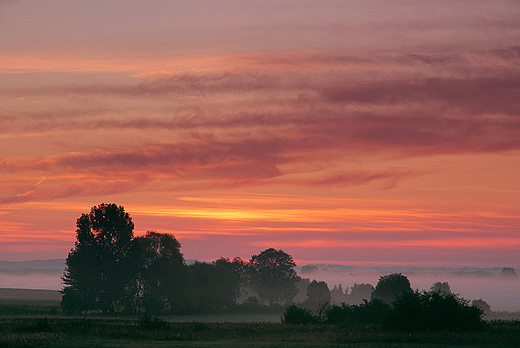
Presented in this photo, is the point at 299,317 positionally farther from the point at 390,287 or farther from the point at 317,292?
the point at 317,292

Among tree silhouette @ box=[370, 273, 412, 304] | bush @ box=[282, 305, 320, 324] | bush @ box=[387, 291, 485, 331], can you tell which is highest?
tree silhouette @ box=[370, 273, 412, 304]

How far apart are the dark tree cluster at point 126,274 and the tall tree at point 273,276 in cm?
2434

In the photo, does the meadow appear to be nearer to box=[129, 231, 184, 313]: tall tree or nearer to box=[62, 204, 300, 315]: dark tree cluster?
box=[62, 204, 300, 315]: dark tree cluster

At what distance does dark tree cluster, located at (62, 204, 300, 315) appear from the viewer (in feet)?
385

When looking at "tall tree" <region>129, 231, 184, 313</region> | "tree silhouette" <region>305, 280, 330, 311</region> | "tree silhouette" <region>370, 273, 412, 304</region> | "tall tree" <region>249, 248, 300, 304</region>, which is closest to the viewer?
"tall tree" <region>129, 231, 184, 313</region>

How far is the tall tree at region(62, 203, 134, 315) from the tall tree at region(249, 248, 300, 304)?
50.0 m

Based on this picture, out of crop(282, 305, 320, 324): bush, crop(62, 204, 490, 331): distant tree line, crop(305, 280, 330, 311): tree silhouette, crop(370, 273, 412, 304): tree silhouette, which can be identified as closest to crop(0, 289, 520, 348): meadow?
crop(282, 305, 320, 324): bush

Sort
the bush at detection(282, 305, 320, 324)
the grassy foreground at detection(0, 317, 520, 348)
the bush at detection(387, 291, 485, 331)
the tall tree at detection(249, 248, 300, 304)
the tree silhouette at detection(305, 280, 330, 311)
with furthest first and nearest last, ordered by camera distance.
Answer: the tree silhouette at detection(305, 280, 330, 311)
the tall tree at detection(249, 248, 300, 304)
the bush at detection(282, 305, 320, 324)
the bush at detection(387, 291, 485, 331)
the grassy foreground at detection(0, 317, 520, 348)

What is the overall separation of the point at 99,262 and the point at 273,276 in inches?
2286

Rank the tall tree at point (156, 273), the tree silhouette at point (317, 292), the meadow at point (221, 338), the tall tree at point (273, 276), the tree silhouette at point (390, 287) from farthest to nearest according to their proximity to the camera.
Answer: the tree silhouette at point (317, 292), the tall tree at point (273, 276), the tree silhouette at point (390, 287), the tall tree at point (156, 273), the meadow at point (221, 338)

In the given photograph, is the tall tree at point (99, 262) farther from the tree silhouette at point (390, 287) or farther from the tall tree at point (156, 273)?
the tree silhouette at point (390, 287)

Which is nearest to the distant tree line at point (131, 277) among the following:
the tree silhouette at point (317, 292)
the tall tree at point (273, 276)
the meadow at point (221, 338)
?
the tall tree at point (273, 276)

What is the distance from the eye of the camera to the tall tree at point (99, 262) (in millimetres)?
116562

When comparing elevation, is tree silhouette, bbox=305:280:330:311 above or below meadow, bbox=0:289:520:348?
above
